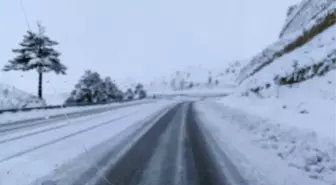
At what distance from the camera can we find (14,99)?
101 feet

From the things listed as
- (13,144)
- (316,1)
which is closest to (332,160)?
(13,144)

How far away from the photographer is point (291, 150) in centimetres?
709

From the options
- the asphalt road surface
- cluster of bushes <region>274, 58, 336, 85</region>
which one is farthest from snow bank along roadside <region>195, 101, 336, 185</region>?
cluster of bushes <region>274, 58, 336, 85</region>

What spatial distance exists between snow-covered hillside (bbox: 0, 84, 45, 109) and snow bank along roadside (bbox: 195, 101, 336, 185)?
25.4 meters

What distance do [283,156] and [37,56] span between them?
34.1 metres

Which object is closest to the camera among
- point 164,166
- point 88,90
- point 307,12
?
point 164,166

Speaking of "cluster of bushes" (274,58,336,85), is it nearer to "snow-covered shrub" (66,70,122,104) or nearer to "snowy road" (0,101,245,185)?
"snowy road" (0,101,245,185)

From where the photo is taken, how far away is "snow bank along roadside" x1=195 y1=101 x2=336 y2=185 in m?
5.55

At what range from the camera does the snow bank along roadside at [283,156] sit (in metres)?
5.55

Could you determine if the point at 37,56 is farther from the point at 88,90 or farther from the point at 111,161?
the point at 111,161

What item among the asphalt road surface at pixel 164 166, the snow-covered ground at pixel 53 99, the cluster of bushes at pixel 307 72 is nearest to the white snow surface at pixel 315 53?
the cluster of bushes at pixel 307 72

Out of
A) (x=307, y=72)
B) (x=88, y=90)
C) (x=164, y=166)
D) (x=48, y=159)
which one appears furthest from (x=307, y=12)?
(x=88, y=90)

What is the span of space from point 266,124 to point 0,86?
33702 millimetres

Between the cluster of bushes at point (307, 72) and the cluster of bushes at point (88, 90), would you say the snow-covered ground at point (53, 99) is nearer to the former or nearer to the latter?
the cluster of bushes at point (88, 90)
